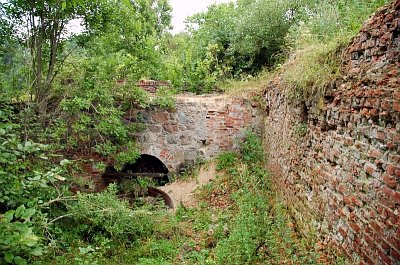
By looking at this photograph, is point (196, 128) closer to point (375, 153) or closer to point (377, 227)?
point (375, 153)

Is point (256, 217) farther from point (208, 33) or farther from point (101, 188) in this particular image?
point (208, 33)

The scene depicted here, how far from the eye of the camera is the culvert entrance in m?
7.01

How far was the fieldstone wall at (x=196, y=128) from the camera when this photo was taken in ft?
25.8

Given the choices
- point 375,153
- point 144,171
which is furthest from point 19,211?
point 144,171

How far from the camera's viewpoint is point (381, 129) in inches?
97.7

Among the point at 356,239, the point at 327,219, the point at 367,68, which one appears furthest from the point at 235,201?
the point at 367,68

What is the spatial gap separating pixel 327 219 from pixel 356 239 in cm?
66

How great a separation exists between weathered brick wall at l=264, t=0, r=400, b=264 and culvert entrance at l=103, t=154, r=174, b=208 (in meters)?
3.53

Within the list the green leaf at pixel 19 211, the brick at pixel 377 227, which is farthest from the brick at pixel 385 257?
the green leaf at pixel 19 211

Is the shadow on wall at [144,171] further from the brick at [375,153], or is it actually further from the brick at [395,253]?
the brick at [395,253]

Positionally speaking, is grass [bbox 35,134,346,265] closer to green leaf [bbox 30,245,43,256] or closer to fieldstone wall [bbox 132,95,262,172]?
green leaf [bbox 30,245,43,256]

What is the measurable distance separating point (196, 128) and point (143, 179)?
6.02 feet

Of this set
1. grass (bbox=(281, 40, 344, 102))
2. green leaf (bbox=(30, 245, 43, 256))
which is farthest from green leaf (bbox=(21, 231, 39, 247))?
grass (bbox=(281, 40, 344, 102))

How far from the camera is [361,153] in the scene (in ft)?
9.14
